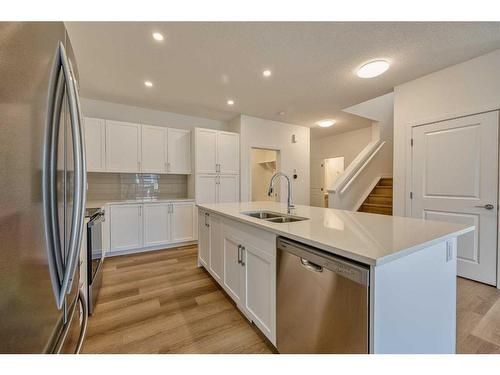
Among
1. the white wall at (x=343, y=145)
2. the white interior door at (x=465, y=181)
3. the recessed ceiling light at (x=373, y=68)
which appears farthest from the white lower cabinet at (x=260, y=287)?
the white wall at (x=343, y=145)

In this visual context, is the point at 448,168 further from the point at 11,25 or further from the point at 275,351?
the point at 11,25

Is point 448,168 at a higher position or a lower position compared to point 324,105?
lower

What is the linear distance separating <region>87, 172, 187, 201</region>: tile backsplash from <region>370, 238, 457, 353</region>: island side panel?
13.0 feet

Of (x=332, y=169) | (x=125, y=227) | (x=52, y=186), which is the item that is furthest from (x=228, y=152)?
A: (x=332, y=169)

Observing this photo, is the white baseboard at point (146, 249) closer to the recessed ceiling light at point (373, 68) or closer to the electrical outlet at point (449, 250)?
the electrical outlet at point (449, 250)

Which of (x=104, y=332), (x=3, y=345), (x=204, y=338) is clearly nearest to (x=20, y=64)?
(x=3, y=345)

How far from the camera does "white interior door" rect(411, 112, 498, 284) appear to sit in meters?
2.29

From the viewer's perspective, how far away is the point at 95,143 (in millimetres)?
3301

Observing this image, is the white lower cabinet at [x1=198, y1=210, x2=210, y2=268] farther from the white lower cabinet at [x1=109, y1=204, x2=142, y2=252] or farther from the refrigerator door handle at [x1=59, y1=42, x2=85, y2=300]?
the refrigerator door handle at [x1=59, y1=42, x2=85, y2=300]

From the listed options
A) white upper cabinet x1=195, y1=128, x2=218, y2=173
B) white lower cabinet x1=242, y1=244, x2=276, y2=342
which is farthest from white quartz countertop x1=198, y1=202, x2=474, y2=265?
white upper cabinet x1=195, y1=128, x2=218, y2=173

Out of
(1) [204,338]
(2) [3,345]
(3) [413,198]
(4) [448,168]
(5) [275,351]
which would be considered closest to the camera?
(2) [3,345]

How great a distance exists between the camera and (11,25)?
53cm

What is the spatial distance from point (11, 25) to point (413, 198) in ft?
12.4

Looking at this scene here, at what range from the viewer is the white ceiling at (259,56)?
1929mm
